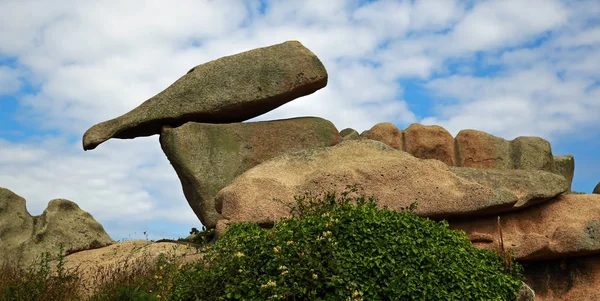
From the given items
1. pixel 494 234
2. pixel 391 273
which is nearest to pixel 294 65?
pixel 494 234

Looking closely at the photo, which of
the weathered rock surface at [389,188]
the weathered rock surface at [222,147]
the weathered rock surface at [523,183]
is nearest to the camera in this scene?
the weathered rock surface at [389,188]

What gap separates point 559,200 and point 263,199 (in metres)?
6.17


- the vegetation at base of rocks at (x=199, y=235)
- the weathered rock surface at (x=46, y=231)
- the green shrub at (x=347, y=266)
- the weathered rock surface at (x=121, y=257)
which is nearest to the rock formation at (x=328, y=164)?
the vegetation at base of rocks at (x=199, y=235)

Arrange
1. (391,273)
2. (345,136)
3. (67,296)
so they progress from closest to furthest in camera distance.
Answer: (391,273)
(67,296)
(345,136)

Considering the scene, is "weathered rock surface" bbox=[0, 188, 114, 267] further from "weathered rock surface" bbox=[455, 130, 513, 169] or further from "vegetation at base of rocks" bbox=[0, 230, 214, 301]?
"weathered rock surface" bbox=[455, 130, 513, 169]

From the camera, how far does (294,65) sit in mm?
15742

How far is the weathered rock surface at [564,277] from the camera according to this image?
495 inches

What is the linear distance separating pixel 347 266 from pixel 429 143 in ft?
32.7

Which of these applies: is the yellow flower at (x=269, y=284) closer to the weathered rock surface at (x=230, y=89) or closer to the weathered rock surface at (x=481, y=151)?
the weathered rock surface at (x=230, y=89)

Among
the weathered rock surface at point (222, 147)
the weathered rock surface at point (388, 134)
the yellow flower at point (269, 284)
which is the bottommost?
the yellow flower at point (269, 284)

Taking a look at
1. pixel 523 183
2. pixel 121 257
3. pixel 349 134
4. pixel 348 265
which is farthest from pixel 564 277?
pixel 121 257

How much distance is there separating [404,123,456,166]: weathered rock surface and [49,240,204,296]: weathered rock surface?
6.25m

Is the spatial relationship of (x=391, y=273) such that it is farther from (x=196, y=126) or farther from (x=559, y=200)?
(x=196, y=126)

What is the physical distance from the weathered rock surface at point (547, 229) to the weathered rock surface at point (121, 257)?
17.9 feet
